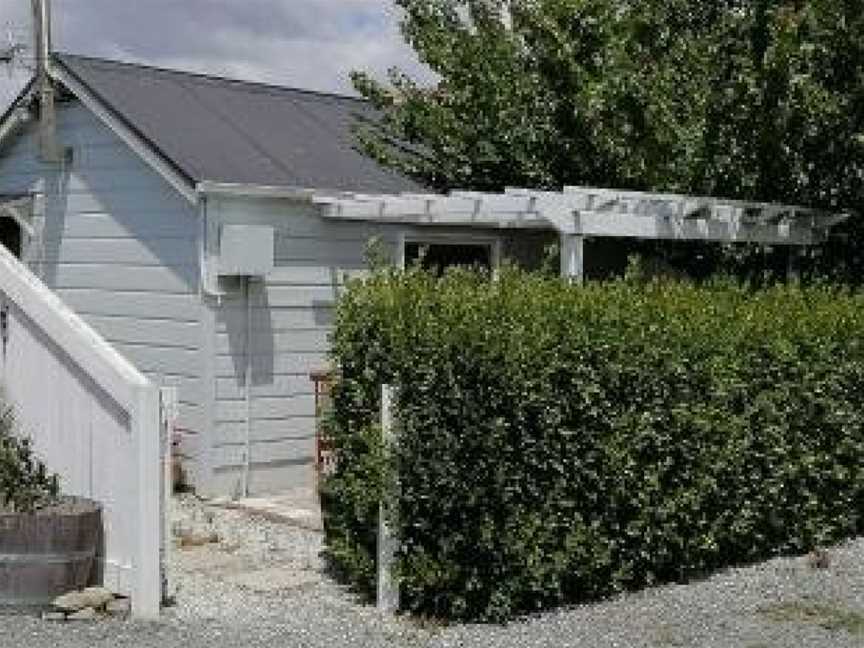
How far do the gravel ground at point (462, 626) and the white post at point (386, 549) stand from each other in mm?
121

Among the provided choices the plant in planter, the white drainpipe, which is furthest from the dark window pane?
the plant in planter

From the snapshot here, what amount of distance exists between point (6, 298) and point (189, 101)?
4.65 meters

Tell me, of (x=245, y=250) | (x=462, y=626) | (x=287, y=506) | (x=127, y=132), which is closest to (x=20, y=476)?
(x=462, y=626)

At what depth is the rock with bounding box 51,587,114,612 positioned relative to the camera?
691cm

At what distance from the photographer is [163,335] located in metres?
11.1

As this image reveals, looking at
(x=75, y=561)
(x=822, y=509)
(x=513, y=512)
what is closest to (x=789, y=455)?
(x=822, y=509)

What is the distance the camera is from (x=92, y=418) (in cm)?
738

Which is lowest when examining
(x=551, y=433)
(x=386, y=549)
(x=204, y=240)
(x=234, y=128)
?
(x=386, y=549)

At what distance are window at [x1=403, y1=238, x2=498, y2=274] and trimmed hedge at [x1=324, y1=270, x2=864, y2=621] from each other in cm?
430

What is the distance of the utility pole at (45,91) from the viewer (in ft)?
39.0

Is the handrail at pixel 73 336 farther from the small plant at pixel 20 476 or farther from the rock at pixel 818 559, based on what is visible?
the rock at pixel 818 559

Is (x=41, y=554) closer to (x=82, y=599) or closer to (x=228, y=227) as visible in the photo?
(x=82, y=599)

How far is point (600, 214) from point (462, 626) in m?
3.59

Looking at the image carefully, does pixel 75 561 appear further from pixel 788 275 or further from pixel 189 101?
pixel 788 275
